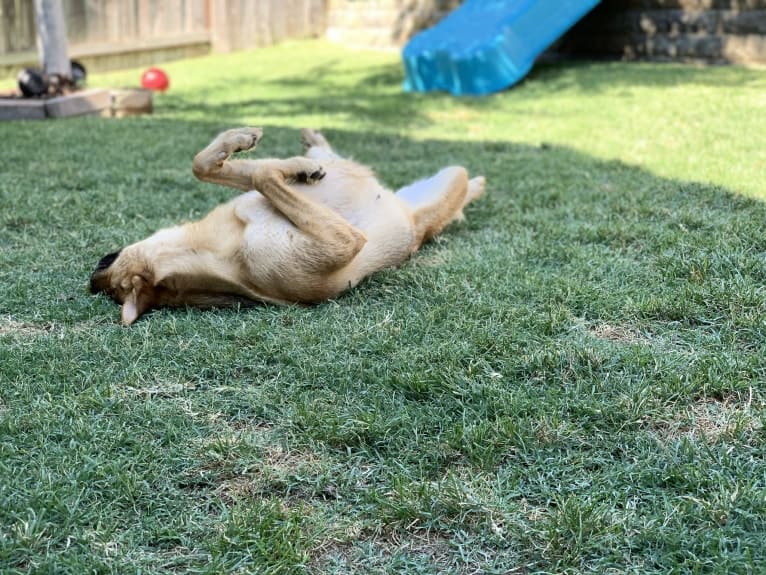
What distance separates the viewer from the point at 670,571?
178cm

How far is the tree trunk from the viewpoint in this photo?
903 cm

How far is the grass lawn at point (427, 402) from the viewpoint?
6.35 feet

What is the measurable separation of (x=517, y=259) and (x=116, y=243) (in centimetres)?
219

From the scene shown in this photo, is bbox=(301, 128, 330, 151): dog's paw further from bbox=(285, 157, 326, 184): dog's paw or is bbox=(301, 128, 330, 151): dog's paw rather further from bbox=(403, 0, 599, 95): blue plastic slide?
bbox=(403, 0, 599, 95): blue plastic slide

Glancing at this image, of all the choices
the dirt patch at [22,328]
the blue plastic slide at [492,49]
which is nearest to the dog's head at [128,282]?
the dirt patch at [22,328]

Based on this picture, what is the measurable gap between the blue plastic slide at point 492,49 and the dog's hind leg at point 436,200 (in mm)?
5907

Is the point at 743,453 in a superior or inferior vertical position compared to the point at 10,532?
superior

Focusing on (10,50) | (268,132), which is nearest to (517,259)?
(268,132)

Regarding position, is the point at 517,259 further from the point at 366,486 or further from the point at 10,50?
the point at 10,50

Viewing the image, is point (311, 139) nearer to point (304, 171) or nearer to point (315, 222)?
point (304, 171)

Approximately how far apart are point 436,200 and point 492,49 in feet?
20.9

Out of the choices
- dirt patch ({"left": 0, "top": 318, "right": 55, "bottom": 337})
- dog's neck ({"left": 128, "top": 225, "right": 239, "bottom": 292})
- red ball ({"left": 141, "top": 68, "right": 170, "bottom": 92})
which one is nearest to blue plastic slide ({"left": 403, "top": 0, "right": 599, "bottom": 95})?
red ball ({"left": 141, "top": 68, "right": 170, "bottom": 92})

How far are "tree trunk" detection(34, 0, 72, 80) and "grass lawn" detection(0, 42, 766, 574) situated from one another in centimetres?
456

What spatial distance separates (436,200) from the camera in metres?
4.31
